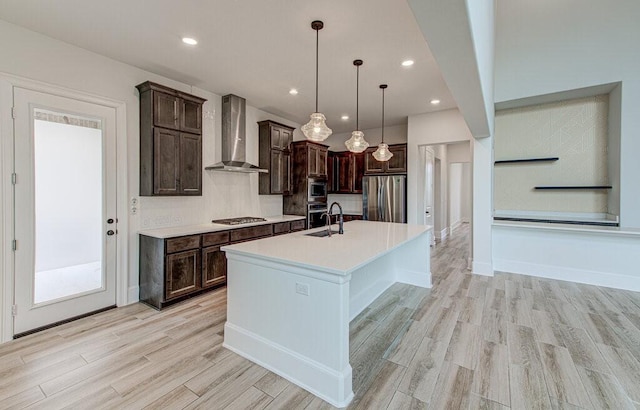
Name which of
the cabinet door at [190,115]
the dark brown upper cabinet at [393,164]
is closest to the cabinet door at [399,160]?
the dark brown upper cabinet at [393,164]

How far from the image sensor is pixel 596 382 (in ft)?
6.54

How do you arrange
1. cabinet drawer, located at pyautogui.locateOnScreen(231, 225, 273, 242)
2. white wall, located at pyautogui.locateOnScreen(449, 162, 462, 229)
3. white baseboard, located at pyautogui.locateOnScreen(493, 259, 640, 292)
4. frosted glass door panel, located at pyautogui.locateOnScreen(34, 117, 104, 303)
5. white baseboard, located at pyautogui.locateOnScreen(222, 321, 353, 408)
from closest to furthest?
white baseboard, located at pyautogui.locateOnScreen(222, 321, 353, 408) < frosted glass door panel, located at pyautogui.locateOnScreen(34, 117, 104, 303) < white baseboard, located at pyautogui.locateOnScreen(493, 259, 640, 292) < cabinet drawer, located at pyautogui.locateOnScreen(231, 225, 273, 242) < white wall, located at pyautogui.locateOnScreen(449, 162, 462, 229)

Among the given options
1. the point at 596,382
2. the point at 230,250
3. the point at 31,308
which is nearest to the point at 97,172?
the point at 31,308

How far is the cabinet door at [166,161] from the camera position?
3459 millimetres

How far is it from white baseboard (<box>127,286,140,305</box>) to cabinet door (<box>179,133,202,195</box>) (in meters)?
1.32

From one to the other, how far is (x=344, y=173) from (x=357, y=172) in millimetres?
330

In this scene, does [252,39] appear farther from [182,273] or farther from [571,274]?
[571,274]

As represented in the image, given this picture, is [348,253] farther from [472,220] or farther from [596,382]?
[472,220]

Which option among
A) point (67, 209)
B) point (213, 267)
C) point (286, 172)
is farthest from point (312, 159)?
point (67, 209)

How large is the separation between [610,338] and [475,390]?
1738mm

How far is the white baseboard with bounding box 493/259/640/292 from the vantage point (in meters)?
3.90

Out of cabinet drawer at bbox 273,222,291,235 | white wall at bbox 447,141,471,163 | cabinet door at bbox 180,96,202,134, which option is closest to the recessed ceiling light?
cabinet door at bbox 180,96,202,134

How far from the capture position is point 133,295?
350cm

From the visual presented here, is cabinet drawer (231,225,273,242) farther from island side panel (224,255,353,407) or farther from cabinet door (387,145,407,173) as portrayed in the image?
cabinet door (387,145,407,173)
